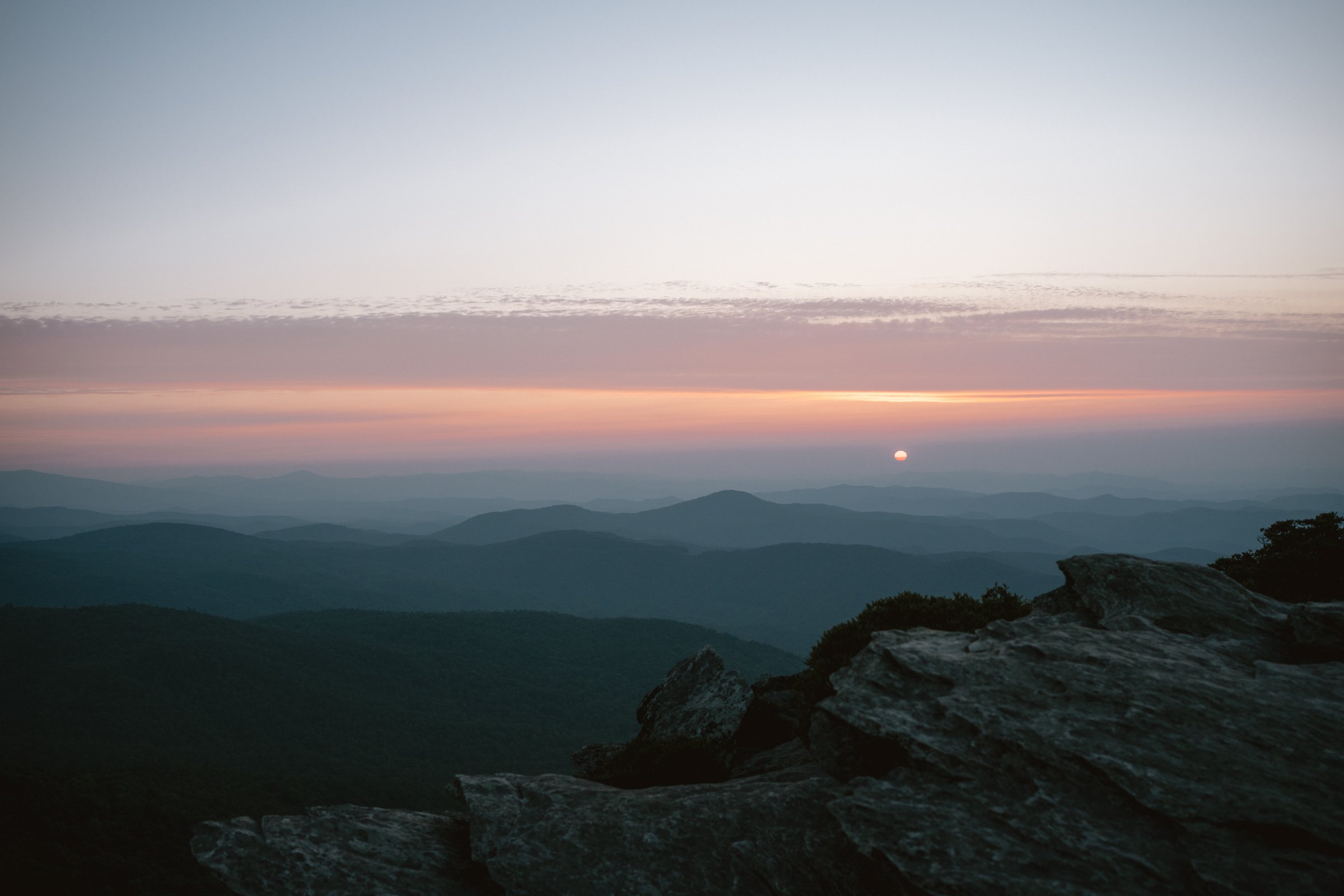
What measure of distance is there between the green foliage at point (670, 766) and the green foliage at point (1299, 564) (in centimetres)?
2519

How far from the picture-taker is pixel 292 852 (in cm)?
1827

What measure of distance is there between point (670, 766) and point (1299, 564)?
112 feet

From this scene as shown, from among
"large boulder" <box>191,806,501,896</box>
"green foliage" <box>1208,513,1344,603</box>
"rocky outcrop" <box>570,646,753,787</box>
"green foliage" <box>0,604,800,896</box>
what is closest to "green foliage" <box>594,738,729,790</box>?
"rocky outcrop" <box>570,646,753,787</box>

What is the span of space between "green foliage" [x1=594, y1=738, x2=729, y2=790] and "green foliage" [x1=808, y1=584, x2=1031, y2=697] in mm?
4568

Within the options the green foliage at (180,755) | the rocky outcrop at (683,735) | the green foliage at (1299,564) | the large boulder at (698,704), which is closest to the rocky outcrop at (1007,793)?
the rocky outcrop at (683,735)

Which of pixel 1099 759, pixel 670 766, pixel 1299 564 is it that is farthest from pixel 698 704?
pixel 1299 564

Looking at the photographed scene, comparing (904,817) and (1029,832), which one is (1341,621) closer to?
(1029,832)

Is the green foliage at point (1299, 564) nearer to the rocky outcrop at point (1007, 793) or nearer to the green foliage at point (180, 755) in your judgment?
the rocky outcrop at point (1007, 793)

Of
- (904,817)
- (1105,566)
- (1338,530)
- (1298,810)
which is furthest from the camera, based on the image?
(1338,530)

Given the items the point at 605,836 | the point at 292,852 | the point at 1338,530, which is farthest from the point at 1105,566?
the point at 1338,530

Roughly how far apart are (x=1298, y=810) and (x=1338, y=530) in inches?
1431

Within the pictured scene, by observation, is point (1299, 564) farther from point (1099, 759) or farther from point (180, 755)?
point (180, 755)

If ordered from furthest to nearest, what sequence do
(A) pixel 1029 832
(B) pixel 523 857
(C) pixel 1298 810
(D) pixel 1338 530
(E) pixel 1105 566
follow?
(D) pixel 1338 530 → (E) pixel 1105 566 → (B) pixel 523 857 → (A) pixel 1029 832 → (C) pixel 1298 810

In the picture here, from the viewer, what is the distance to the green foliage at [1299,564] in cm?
3425
